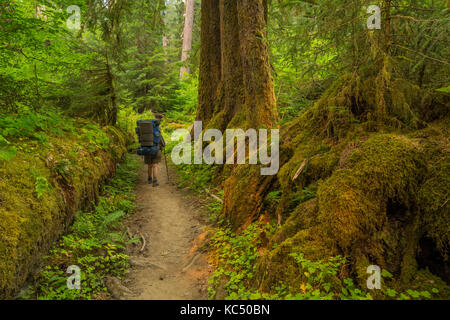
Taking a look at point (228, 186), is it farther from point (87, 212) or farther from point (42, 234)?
point (42, 234)

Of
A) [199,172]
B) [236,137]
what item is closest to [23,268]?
[236,137]

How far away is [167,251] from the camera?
5.59 metres

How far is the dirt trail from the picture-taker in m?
4.27

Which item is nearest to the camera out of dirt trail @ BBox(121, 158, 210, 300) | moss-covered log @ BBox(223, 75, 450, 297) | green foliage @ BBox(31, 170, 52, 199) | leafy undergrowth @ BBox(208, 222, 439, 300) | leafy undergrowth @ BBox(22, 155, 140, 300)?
leafy undergrowth @ BBox(208, 222, 439, 300)

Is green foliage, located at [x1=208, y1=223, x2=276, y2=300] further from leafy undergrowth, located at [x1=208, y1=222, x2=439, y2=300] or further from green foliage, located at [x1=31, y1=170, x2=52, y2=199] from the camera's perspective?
green foliage, located at [x1=31, y1=170, x2=52, y2=199]

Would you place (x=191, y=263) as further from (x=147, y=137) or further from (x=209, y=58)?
(x=209, y=58)

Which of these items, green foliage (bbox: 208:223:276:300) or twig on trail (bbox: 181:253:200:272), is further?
twig on trail (bbox: 181:253:200:272)

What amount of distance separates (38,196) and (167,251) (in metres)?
2.59

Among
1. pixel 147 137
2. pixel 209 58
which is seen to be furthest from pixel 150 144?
pixel 209 58

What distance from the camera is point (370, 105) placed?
427 cm

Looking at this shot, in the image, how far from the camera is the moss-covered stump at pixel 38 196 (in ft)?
10.5

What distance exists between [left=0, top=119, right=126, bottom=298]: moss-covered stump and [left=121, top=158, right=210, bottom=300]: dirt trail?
1.38 metres

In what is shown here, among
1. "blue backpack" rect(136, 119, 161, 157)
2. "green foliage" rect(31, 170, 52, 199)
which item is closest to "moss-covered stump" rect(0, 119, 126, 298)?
"green foliage" rect(31, 170, 52, 199)

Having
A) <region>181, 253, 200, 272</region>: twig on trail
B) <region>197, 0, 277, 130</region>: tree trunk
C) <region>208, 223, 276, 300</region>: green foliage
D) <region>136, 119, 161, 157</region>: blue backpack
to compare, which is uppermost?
<region>197, 0, 277, 130</region>: tree trunk
